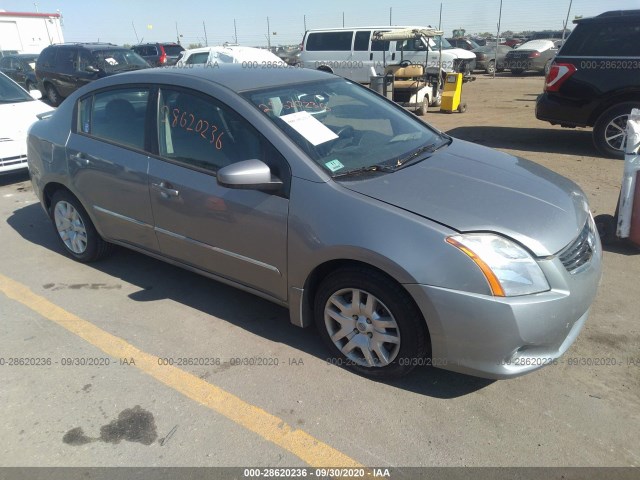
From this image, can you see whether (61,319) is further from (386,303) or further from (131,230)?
(386,303)

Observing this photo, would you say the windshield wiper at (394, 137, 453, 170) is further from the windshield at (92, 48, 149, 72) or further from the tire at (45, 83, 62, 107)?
the tire at (45, 83, 62, 107)

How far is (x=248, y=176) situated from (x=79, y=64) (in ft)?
41.5

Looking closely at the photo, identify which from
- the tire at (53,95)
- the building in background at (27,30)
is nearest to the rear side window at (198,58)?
the tire at (53,95)

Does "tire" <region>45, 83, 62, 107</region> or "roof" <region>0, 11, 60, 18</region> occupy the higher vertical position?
"roof" <region>0, 11, 60, 18</region>

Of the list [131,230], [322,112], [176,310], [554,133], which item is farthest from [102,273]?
[554,133]

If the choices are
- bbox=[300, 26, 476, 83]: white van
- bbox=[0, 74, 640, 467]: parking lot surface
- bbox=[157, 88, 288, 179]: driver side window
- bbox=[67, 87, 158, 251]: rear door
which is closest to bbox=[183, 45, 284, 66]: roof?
bbox=[300, 26, 476, 83]: white van

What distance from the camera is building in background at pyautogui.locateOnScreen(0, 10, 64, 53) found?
2920 centimetres

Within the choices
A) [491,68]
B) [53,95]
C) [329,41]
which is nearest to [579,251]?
[53,95]

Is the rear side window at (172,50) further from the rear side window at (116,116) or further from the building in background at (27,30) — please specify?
the rear side window at (116,116)

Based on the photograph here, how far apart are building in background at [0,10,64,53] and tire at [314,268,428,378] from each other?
111 ft

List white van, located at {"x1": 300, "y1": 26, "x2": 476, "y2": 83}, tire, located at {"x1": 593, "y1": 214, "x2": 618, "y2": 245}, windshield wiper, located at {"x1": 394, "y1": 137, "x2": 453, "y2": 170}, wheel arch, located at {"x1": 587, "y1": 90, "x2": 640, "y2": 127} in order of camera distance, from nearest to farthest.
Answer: windshield wiper, located at {"x1": 394, "y1": 137, "x2": 453, "y2": 170} < tire, located at {"x1": 593, "y1": 214, "x2": 618, "y2": 245} < wheel arch, located at {"x1": 587, "y1": 90, "x2": 640, "y2": 127} < white van, located at {"x1": 300, "y1": 26, "x2": 476, "y2": 83}

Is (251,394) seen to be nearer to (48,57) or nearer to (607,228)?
(607,228)

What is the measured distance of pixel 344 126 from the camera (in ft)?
10.3

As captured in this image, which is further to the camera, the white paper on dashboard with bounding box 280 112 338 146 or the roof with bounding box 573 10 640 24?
the roof with bounding box 573 10 640 24
